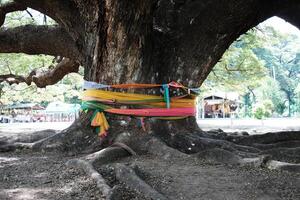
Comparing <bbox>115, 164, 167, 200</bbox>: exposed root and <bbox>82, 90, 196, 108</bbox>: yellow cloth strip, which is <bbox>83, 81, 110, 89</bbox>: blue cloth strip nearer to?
<bbox>82, 90, 196, 108</bbox>: yellow cloth strip

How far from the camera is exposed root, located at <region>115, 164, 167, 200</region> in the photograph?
365 cm

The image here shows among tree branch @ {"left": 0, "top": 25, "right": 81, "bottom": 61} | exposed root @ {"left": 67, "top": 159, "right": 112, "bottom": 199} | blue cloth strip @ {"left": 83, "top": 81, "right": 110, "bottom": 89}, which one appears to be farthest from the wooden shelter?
exposed root @ {"left": 67, "top": 159, "right": 112, "bottom": 199}

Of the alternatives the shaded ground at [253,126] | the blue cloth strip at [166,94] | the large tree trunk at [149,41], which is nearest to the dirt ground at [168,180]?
the large tree trunk at [149,41]

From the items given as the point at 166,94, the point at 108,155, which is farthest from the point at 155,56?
the point at 108,155

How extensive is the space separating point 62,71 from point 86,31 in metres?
5.67

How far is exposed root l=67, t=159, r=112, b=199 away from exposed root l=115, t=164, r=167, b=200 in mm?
206

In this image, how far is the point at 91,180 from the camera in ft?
14.2

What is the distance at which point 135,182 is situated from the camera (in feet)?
13.1

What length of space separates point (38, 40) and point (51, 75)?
392 centimetres

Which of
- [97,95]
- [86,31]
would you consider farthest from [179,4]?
[97,95]

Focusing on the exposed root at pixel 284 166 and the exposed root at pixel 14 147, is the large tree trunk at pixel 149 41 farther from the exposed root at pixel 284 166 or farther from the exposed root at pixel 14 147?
the exposed root at pixel 284 166

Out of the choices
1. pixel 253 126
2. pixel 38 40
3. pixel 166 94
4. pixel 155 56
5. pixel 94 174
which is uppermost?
pixel 38 40

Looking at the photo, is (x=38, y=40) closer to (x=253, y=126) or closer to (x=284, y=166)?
(x=284, y=166)

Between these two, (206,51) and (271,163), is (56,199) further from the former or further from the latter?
(206,51)
